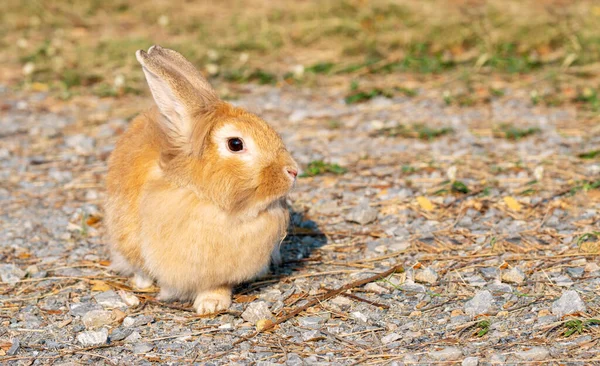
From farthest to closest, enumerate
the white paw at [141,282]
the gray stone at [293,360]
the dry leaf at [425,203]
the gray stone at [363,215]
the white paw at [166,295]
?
the dry leaf at [425,203] → the gray stone at [363,215] → the white paw at [141,282] → the white paw at [166,295] → the gray stone at [293,360]

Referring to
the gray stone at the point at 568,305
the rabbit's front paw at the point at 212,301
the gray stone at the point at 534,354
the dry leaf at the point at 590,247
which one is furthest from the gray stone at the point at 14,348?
the dry leaf at the point at 590,247

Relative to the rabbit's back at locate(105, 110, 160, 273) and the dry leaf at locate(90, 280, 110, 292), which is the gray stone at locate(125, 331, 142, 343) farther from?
the dry leaf at locate(90, 280, 110, 292)

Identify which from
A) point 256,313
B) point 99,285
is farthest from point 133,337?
point 99,285

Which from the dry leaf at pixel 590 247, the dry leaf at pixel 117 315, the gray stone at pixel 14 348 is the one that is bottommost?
the dry leaf at pixel 590 247

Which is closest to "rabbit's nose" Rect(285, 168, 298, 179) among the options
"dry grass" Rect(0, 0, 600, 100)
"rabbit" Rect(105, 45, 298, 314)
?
"rabbit" Rect(105, 45, 298, 314)

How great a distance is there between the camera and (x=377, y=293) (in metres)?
4.57

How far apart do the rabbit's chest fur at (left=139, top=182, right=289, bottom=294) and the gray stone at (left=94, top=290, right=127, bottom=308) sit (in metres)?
0.36

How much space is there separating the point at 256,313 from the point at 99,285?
1.06m

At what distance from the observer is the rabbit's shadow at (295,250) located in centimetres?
483

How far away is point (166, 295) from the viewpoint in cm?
459

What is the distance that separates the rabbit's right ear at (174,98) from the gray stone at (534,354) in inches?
73.2

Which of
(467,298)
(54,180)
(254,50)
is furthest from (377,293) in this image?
(254,50)

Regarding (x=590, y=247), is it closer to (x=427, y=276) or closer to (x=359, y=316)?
(x=427, y=276)

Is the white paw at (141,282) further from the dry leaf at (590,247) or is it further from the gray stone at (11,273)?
the dry leaf at (590,247)
